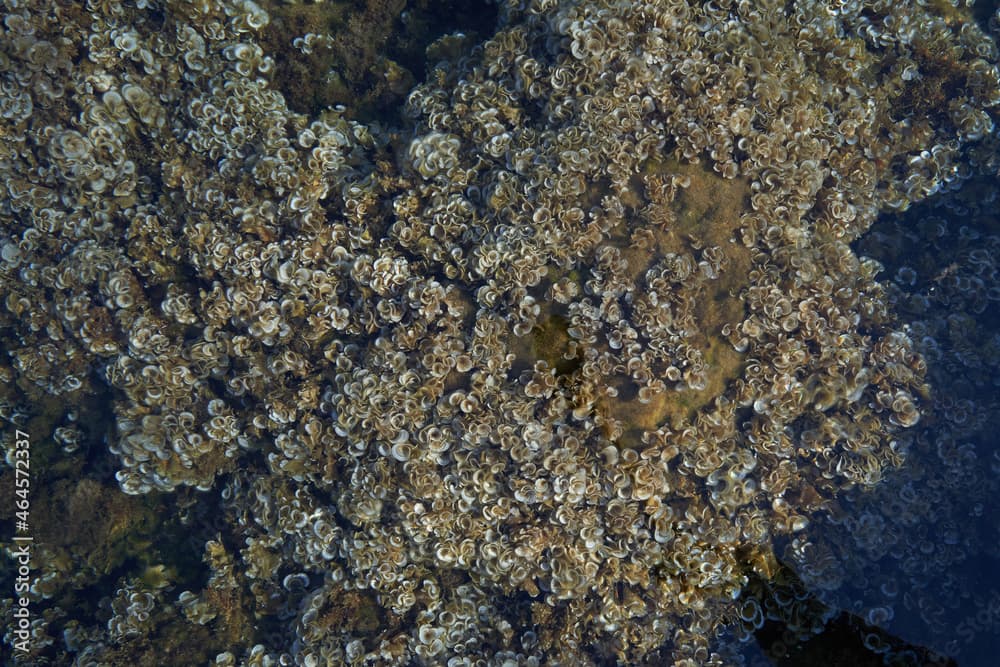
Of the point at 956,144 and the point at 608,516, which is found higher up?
the point at 956,144

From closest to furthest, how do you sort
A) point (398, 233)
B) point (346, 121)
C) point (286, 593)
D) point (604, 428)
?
point (604, 428) → point (398, 233) → point (286, 593) → point (346, 121)

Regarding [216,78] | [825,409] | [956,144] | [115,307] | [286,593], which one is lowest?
[286,593]

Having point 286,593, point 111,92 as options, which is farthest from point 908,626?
point 111,92

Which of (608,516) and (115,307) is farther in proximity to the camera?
(115,307)

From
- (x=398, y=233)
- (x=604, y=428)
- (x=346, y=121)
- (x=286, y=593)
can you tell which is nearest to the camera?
(x=604, y=428)

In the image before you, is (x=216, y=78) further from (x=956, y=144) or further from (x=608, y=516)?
(x=956, y=144)

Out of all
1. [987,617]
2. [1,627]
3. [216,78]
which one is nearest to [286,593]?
[1,627]
